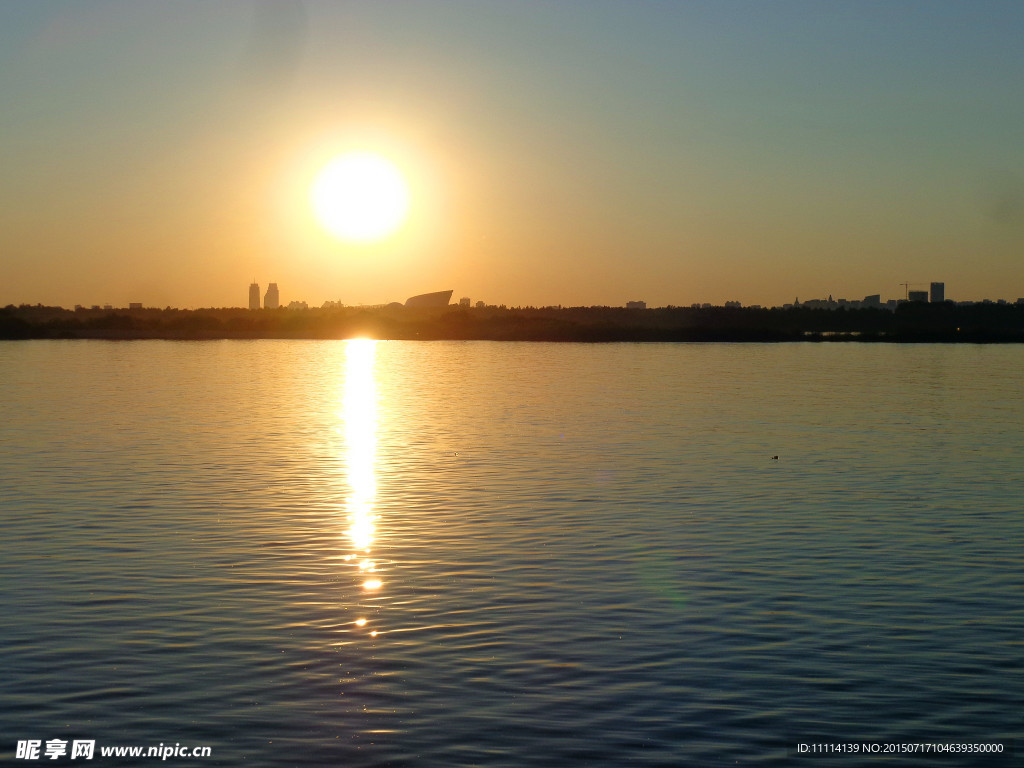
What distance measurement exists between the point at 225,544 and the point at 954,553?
1286 cm

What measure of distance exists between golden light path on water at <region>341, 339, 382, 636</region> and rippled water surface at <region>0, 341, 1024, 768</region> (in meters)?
0.13

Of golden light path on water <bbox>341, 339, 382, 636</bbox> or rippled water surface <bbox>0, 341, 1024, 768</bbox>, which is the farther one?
golden light path on water <bbox>341, 339, 382, 636</bbox>

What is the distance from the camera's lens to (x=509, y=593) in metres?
17.5

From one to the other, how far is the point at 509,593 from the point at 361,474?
15.1m

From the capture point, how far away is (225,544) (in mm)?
21344

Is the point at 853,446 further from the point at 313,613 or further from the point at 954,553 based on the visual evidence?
the point at 313,613

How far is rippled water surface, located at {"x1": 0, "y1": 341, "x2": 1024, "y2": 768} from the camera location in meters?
11.9

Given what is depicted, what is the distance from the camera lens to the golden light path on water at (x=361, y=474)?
66.4 feet

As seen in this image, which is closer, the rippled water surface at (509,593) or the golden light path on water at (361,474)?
the rippled water surface at (509,593)

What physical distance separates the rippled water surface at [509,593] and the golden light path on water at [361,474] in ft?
0.42

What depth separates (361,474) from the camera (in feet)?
105

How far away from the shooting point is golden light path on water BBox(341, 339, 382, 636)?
20237mm

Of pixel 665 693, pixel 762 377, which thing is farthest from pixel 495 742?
pixel 762 377

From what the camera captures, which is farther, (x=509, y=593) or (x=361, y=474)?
(x=361, y=474)
